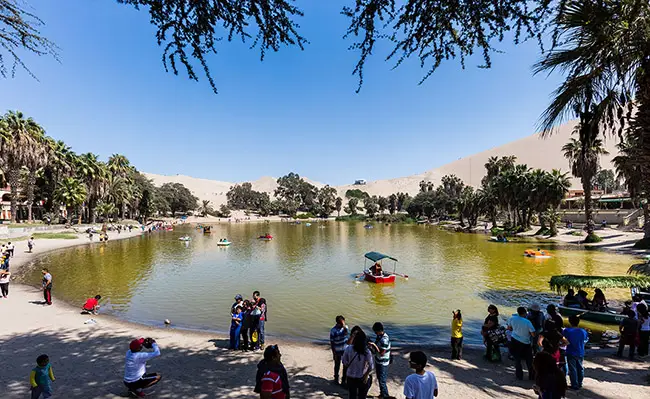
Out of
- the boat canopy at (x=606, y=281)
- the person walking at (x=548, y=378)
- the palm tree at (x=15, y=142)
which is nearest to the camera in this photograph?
the person walking at (x=548, y=378)

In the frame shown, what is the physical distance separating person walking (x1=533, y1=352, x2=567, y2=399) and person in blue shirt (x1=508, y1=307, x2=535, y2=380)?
3115mm

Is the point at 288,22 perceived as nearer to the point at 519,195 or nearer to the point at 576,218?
the point at 519,195

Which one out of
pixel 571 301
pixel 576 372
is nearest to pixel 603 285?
pixel 571 301

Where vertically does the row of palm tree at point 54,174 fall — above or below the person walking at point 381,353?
above

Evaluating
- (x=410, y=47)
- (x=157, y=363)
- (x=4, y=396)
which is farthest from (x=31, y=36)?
(x=157, y=363)

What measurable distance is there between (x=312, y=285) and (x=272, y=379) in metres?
19.0

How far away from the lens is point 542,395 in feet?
18.6

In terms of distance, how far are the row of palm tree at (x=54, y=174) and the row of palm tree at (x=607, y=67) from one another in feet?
201

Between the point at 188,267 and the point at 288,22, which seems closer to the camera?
the point at 288,22

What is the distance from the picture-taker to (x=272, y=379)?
5.52 meters

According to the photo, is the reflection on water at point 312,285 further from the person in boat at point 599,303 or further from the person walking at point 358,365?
the person walking at point 358,365

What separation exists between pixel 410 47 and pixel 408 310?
1522 centimetres

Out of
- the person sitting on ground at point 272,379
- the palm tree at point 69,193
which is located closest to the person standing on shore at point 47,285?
the person sitting on ground at point 272,379

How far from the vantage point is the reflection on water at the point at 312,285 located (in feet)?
55.2
